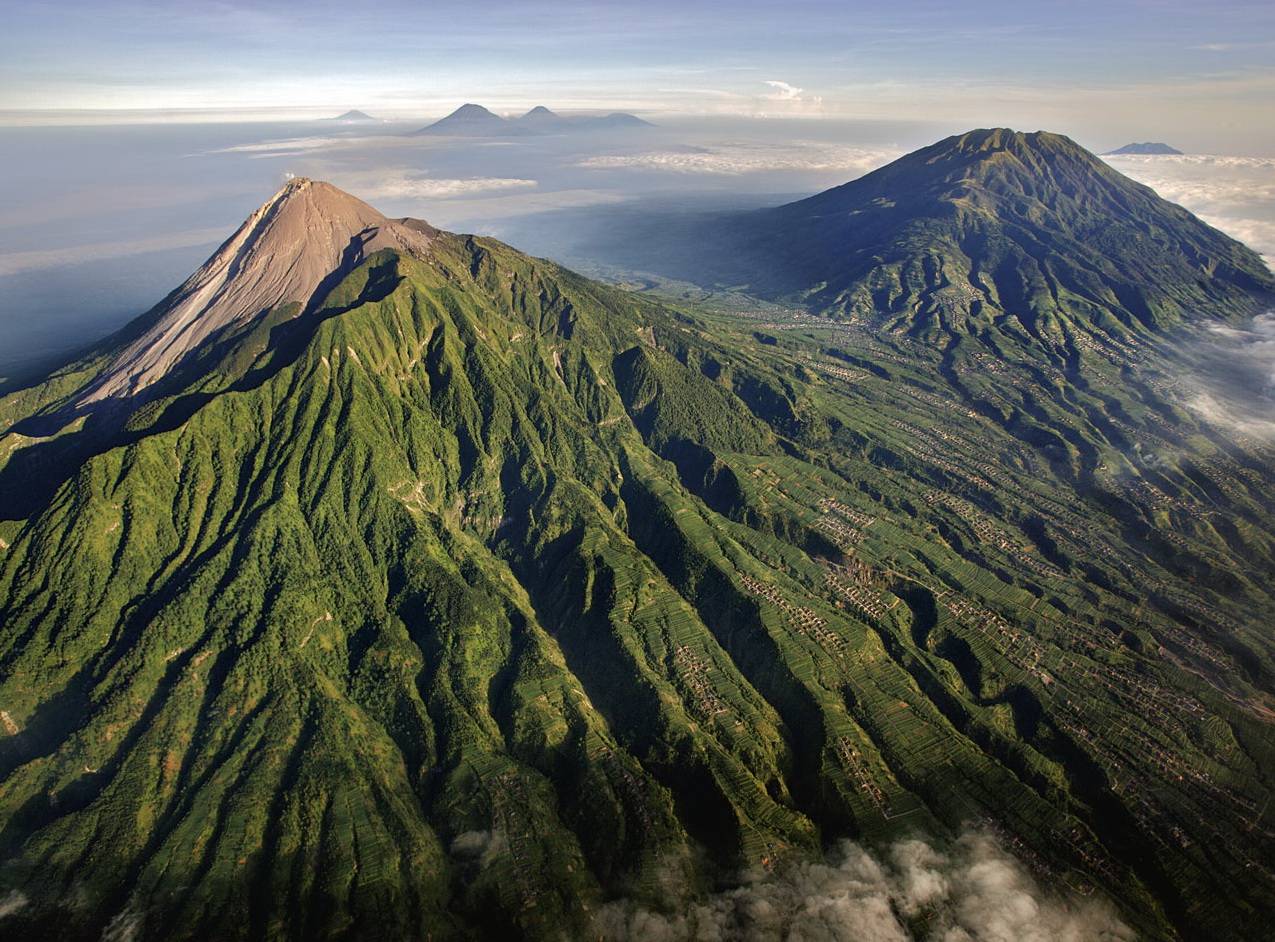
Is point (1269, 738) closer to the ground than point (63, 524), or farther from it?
closer to the ground

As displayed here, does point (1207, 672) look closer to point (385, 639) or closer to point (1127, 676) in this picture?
point (1127, 676)

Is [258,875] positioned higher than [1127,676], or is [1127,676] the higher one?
[1127,676]

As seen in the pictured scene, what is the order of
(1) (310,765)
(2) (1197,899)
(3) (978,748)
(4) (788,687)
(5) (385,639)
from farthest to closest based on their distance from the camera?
(5) (385,639) < (4) (788,687) < (3) (978,748) < (1) (310,765) < (2) (1197,899)

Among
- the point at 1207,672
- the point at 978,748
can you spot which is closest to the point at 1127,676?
the point at 1207,672

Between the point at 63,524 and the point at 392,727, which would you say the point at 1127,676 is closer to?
the point at 392,727

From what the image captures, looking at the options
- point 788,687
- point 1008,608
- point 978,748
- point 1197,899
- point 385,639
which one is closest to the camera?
point 1197,899

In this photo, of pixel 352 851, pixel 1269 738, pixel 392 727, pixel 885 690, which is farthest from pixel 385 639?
pixel 1269 738

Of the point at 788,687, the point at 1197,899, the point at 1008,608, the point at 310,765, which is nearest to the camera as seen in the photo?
the point at 1197,899

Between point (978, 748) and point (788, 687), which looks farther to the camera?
point (788, 687)

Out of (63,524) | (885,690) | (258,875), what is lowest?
(258,875)
